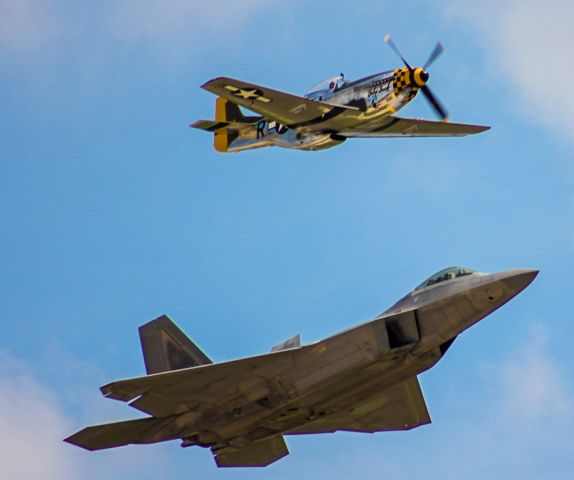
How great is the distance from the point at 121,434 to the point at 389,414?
30.5ft

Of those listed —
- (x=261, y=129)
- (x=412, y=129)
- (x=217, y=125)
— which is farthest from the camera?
(x=412, y=129)

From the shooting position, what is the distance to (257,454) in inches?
1586

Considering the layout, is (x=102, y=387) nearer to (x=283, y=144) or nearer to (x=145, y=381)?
(x=145, y=381)

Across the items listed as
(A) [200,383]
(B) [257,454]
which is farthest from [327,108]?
(A) [200,383]

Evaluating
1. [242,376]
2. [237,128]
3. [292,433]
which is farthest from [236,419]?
[237,128]

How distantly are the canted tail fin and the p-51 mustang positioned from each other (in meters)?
12.4

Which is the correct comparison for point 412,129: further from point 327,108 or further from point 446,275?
point 446,275

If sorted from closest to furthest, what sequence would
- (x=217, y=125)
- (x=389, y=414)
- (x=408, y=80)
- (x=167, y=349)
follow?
(x=167, y=349) < (x=389, y=414) < (x=408, y=80) < (x=217, y=125)

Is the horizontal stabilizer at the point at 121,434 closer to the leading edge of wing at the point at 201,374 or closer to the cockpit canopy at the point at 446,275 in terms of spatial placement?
the leading edge of wing at the point at 201,374

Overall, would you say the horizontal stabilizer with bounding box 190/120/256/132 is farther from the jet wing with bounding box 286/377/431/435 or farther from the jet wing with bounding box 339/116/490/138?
the jet wing with bounding box 286/377/431/435

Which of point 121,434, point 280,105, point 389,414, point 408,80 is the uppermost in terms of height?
point 280,105

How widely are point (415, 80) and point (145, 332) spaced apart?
16.4m

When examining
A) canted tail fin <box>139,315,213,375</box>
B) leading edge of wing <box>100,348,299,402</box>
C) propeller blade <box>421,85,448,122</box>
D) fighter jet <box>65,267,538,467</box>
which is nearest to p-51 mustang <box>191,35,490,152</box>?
propeller blade <box>421,85,448,122</box>

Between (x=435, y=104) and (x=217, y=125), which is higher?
(x=217, y=125)
